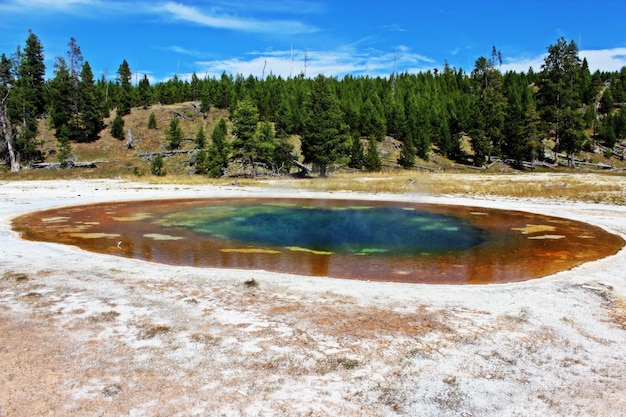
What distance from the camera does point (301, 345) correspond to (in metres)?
5.75

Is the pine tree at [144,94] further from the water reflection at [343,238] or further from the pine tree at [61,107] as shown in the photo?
the water reflection at [343,238]

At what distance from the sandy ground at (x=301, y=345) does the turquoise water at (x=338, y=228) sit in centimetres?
481

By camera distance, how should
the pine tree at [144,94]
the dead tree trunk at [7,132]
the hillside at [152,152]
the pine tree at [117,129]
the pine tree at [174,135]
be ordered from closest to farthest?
1. the dead tree trunk at [7,132]
2. the hillside at [152,152]
3. the pine tree at [174,135]
4. the pine tree at [117,129]
5. the pine tree at [144,94]

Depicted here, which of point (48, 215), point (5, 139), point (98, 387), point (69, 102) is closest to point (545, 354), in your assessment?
point (98, 387)

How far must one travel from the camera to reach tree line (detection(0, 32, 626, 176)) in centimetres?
4225

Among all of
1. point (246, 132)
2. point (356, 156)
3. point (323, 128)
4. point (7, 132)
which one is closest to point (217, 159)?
point (246, 132)

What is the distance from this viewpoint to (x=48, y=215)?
1934 centimetres

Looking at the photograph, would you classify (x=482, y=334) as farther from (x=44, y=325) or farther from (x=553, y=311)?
(x=44, y=325)

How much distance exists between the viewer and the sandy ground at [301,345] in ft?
14.6

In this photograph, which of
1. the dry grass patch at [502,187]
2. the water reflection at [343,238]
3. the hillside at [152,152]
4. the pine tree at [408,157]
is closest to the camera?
the water reflection at [343,238]

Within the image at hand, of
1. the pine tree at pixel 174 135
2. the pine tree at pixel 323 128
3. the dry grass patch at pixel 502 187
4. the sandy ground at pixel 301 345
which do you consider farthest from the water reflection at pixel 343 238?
the pine tree at pixel 174 135

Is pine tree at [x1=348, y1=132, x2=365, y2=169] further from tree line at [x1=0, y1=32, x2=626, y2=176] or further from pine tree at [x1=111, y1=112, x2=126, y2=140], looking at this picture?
pine tree at [x1=111, y1=112, x2=126, y2=140]

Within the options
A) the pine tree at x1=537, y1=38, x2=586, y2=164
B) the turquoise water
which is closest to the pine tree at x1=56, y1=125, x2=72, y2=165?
the turquoise water

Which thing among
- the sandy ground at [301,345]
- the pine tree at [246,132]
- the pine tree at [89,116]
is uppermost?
the pine tree at [89,116]
